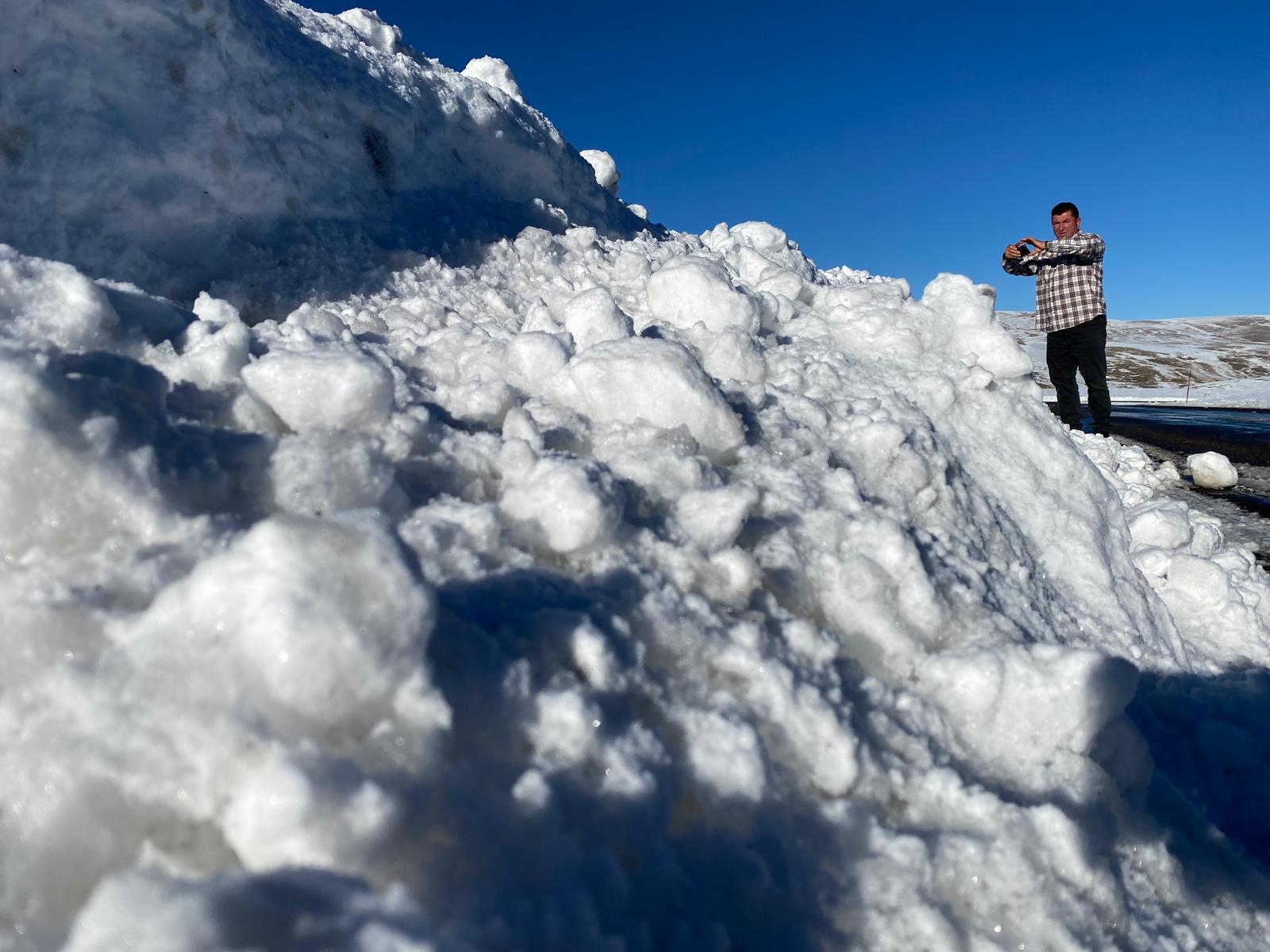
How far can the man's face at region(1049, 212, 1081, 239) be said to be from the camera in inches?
219

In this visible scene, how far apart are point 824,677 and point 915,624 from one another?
39cm

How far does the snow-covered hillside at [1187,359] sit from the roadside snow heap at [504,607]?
17.7m

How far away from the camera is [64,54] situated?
2598 millimetres

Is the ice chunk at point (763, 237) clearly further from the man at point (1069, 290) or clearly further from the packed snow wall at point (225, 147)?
the packed snow wall at point (225, 147)

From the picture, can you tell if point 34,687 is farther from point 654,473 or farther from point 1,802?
point 654,473

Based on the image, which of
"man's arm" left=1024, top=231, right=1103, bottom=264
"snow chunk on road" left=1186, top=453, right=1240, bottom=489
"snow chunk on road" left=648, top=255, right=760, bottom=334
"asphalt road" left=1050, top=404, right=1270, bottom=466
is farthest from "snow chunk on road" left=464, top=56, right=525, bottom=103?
"asphalt road" left=1050, top=404, right=1270, bottom=466

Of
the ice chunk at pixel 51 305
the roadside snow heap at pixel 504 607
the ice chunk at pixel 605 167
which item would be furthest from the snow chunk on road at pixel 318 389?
the ice chunk at pixel 605 167

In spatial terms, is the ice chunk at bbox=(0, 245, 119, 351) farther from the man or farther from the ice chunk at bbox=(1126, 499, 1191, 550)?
the man

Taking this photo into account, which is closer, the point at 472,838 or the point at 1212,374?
the point at 472,838

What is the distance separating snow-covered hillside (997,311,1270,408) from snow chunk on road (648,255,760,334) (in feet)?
56.7

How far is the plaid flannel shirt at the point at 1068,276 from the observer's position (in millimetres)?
5434

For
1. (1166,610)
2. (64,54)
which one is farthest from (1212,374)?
(64,54)

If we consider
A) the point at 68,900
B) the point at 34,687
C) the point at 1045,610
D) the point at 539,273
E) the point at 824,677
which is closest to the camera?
the point at 68,900

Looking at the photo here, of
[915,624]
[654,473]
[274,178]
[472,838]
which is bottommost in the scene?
[472,838]
